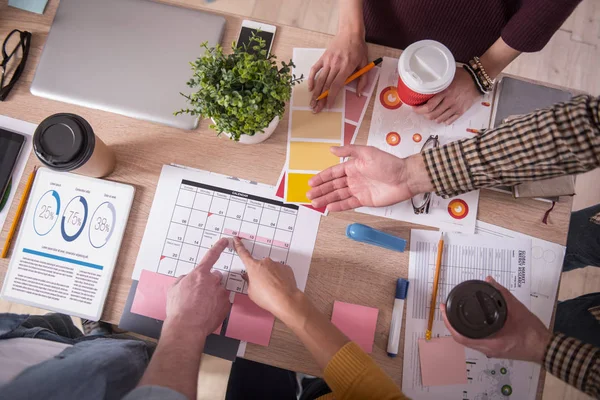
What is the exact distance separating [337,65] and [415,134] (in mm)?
279

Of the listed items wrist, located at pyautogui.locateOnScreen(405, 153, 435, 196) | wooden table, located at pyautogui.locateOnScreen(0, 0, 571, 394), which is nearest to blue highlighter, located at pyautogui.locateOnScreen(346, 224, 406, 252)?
wooden table, located at pyautogui.locateOnScreen(0, 0, 571, 394)

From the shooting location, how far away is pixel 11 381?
2.58 feet

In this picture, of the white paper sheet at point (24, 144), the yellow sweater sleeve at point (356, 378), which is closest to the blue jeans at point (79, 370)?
the white paper sheet at point (24, 144)

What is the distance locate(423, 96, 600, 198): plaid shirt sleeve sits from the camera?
0.83 m

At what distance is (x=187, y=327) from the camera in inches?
34.8

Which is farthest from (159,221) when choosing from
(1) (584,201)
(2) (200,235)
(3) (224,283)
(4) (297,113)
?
(1) (584,201)

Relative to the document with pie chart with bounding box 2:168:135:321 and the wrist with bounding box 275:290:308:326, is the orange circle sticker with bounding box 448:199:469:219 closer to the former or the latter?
the wrist with bounding box 275:290:308:326

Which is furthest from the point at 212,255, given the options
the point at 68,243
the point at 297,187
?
the point at 68,243

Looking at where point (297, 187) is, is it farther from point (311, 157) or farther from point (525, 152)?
point (525, 152)

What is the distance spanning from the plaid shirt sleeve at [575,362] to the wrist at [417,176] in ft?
1.46

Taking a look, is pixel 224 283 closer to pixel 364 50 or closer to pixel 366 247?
pixel 366 247

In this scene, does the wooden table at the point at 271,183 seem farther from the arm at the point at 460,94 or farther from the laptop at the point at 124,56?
the arm at the point at 460,94

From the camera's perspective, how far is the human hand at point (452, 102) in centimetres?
100

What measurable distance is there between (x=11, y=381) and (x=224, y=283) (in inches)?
18.5
